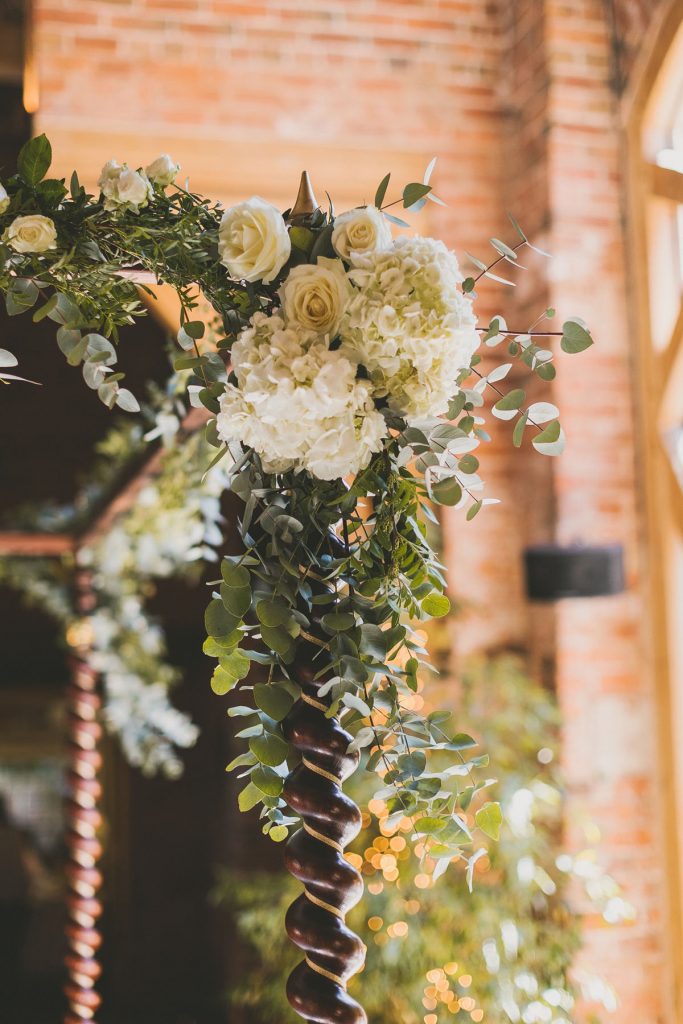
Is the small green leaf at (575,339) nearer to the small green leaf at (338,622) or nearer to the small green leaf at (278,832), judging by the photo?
the small green leaf at (338,622)

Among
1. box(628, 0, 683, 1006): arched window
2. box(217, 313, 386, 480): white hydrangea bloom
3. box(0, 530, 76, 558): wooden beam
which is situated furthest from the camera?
box(628, 0, 683, 1006): arched window

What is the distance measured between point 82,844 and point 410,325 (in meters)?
1.84

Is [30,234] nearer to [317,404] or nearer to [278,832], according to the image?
[317,404]

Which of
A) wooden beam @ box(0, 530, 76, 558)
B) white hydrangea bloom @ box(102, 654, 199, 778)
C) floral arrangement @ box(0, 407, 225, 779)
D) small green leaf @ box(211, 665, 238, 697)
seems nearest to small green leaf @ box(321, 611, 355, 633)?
small green leaf @ box(211, 665, 238, 697)

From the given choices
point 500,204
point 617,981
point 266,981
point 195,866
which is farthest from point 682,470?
point 195,866

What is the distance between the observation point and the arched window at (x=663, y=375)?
121 inches

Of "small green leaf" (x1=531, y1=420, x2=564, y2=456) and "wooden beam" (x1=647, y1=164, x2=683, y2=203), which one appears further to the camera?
"wooden beam" (x1=647, y1=164, x2=683, y2=203)

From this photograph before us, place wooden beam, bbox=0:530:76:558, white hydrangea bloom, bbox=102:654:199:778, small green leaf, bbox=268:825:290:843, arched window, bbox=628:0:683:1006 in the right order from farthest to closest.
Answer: white hydrangea bloom, bbox=102:654:199:778 < arched window, bbox=628:0:683:1006 < wooden beam, bbox=0:530:76:558 < small green leaf, bbox=268:825:290:843

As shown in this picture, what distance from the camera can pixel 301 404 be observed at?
0.86 m

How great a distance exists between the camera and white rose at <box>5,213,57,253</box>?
3.20 ft

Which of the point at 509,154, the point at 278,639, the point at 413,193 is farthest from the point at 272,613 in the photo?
the point at 509,154

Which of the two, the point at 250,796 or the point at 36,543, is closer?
the point at 250,796

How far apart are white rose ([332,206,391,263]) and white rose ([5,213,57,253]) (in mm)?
303

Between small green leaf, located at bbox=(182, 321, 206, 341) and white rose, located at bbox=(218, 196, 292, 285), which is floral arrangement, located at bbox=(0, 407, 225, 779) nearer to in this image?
small green leaf, located at bbox=(182, 321, 206, 341)
